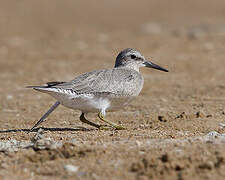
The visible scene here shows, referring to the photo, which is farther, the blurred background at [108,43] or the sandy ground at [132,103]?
the blurred background at [108,43]

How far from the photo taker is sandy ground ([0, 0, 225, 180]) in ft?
16.3

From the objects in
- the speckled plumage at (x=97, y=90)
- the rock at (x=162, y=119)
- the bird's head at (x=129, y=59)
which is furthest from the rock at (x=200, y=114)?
the bird's head at (x=129, y=59)

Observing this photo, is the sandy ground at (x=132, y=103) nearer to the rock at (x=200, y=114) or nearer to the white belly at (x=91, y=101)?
the rock at (x=200, y=114)

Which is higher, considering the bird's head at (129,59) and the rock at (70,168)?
the bird's head at (129,59)

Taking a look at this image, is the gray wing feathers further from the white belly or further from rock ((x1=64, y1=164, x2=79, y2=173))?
rock ((x1=64, y1=164, x2=79, y2=173))

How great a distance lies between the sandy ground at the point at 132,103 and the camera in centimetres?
495

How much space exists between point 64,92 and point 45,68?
6.37 m

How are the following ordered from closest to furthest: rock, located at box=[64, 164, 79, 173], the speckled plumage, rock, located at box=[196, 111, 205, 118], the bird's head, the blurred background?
rock, located at box=[64, 164, 79, 173]
the speckled plumage
rock, located at box=[196, 111, 205, 118]
the bird's head
the blurred background

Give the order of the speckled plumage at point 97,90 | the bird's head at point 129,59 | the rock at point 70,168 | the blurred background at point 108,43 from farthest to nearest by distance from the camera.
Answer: the blurred background at point 108,43 < the bird's head at point 129,59 < the speckled plumage at point 97,90 < the rock at point 70,168

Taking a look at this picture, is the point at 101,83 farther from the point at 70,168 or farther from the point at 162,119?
the point at 70,168

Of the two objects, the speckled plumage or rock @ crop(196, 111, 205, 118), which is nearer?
the speckled plumage

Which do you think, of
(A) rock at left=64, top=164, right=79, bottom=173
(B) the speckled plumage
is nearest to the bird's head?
(B) the speckled plumage

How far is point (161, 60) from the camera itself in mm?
13812

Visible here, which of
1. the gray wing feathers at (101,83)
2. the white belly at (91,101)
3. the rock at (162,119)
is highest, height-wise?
the gray wing feathers at (101,83)
